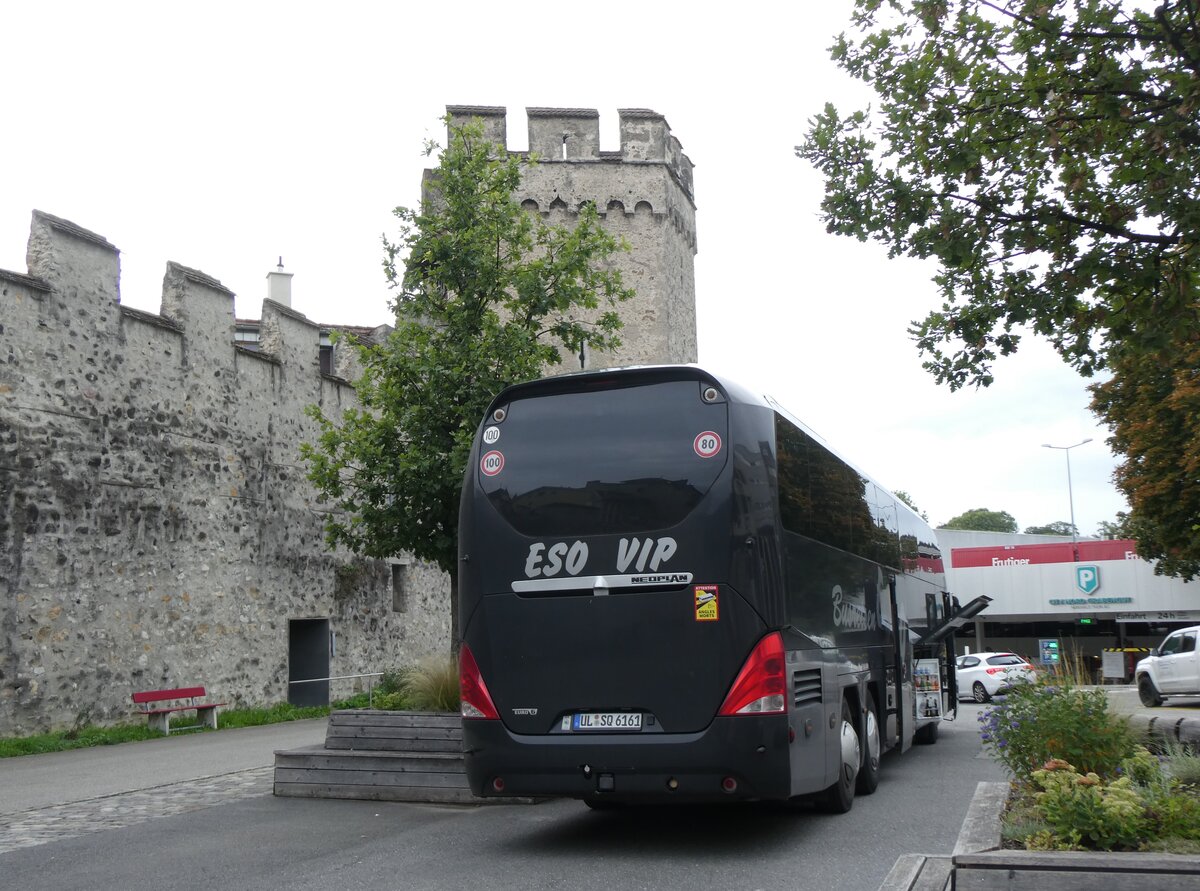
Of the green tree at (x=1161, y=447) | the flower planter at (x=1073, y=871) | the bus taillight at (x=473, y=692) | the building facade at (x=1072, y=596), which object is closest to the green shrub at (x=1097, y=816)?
the flower planter at (x=1073, y=871)

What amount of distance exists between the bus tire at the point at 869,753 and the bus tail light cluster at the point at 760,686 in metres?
3.33

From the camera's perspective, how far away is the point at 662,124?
3894cm

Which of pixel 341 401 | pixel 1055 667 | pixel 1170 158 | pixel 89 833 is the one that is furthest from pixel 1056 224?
pixel 341 401

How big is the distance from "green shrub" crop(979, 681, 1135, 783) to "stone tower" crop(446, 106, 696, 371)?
29085 mm

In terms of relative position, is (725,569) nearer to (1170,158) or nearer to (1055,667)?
(1055,667)

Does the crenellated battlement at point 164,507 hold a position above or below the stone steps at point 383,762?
above

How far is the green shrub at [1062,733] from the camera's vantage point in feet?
25.7

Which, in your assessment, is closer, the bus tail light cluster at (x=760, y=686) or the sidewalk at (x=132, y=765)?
the bus tail light cluster at (x=760, y=686)

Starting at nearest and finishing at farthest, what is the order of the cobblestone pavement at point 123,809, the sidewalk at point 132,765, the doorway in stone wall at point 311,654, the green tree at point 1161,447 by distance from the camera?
the cobblestone pavement at point 123,809 → the sidewalk at point 132,765 → the doorway in stone wall at point 311,654 → the green tree at point 1161,447

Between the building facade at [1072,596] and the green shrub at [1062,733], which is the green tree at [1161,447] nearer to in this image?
the building facade at [1072,596]

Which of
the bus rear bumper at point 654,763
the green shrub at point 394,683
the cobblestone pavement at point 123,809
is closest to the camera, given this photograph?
the bus rear bumper at point 654,763

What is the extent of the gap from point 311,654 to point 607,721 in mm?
18405

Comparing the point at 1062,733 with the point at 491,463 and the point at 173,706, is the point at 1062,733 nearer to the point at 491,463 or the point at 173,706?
the point at 491,463

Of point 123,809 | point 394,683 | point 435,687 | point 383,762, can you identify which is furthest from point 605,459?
point 394,683
